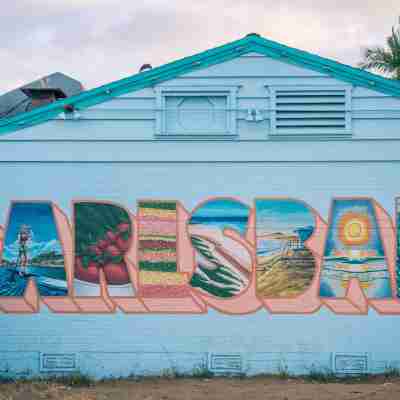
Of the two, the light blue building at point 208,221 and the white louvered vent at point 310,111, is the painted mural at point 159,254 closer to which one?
the light blue building at point 208,221

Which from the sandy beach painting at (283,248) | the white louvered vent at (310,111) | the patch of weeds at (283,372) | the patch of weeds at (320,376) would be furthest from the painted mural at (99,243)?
the patch of weeds at (320,376)

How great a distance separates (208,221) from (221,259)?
57 cm

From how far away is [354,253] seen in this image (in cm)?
1092

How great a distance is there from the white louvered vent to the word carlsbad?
1.03 meters

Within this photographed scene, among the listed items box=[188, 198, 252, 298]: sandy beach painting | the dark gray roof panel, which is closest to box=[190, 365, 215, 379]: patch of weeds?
box=[188, 198, 252, 298]: sandy beach painting

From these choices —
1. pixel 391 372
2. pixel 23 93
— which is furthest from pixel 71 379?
pixel 23 93

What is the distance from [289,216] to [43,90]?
5.13 meters

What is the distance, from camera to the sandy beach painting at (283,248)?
430 inches

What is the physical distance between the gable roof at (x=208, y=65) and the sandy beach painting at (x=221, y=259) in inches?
87.8

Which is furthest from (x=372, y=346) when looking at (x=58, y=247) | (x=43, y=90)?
(x=43, y=90)

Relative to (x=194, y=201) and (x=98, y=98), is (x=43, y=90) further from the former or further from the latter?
(x=194, y=201)

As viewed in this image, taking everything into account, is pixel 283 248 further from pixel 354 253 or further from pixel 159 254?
pixel 159 254

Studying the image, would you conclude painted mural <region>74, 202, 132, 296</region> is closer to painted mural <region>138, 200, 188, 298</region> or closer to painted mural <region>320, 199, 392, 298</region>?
painted mural <region>138, 200, 188, 298</region>

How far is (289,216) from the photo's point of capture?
35.9ft
